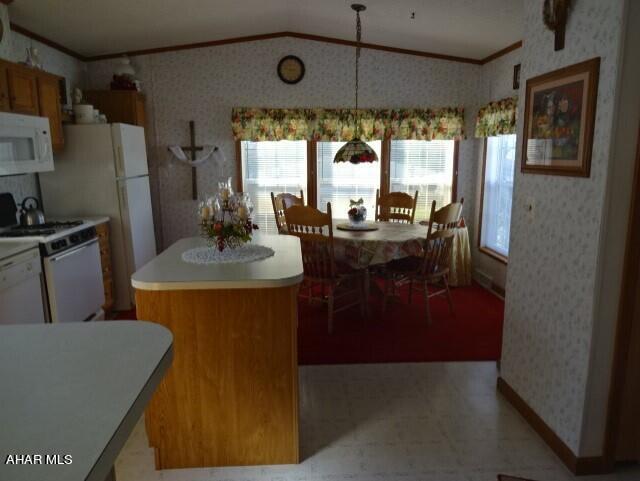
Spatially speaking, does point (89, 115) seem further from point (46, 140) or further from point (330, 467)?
point (330, 467)

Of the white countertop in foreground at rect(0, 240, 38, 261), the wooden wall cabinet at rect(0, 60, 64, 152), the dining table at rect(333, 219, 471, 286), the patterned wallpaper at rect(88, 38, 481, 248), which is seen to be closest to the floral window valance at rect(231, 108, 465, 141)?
the patterned wallpaper at rect(88, 38, 481, 248)

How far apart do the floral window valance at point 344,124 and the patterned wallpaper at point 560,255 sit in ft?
8.62

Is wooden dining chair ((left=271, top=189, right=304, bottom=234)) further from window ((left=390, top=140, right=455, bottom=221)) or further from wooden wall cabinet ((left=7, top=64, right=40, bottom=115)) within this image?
wooden wall cabinet ((left=7, top=64, right=40, bottom=115))

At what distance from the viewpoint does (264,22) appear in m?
4.39

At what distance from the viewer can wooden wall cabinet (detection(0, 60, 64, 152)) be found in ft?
10.1

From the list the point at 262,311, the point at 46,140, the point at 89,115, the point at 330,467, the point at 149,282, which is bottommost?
the point at 330,467

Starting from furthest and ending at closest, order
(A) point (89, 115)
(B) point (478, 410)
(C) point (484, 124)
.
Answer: (C) point (484, 124) < (A) point (89, 115) < (B) point (478, 410)

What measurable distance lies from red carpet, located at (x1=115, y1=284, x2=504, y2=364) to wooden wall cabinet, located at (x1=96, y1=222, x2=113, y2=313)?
0.21 m

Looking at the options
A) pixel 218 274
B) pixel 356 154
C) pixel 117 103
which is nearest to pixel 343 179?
pixel 356 154

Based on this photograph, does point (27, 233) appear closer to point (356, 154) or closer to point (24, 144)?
point (24, 144)

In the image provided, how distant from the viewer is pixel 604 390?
6.55 ft

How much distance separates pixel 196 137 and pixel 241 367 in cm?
363

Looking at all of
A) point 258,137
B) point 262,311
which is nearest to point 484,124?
point 258,137

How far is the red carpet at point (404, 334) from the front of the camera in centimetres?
327
